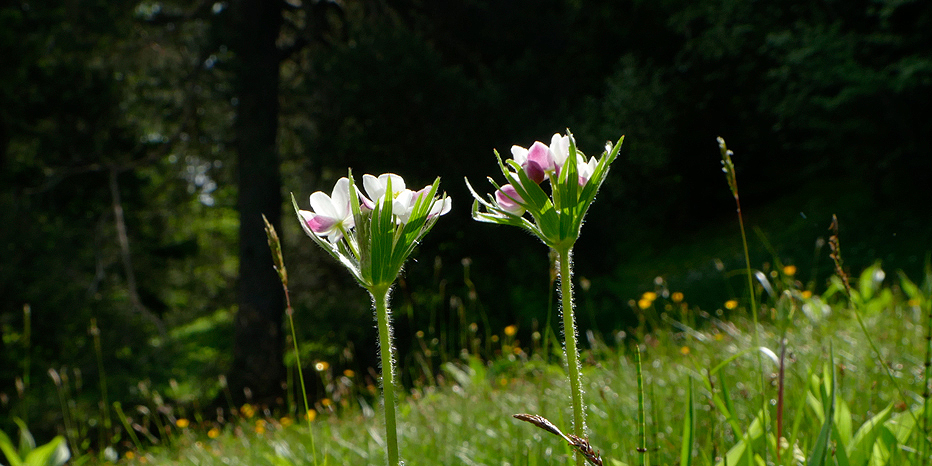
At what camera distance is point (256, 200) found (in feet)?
26.1

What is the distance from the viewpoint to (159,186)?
35.8 feet

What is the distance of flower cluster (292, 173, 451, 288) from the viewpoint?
870 millimetres

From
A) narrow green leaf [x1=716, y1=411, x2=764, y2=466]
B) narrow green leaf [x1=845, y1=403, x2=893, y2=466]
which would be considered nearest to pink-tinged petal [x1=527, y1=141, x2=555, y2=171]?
narrow green leaf [x1=716, y1=411, x2=764, y2=466]

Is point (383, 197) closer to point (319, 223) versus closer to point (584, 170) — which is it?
point (319, 223)

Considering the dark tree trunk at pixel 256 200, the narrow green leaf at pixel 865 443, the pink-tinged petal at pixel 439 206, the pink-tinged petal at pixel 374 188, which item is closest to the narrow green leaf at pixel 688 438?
the narrow green leaf at pixel 865 443

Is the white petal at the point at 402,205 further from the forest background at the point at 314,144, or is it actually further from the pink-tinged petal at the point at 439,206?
the forest background at the point at 314,144

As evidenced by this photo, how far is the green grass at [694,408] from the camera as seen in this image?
1311 mm

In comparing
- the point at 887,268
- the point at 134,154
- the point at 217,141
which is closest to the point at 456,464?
the point at 217,141

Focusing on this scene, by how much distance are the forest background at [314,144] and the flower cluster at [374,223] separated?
5.28 meters

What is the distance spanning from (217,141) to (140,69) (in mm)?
1492

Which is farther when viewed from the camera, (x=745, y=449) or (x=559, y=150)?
(x=745, y=449)

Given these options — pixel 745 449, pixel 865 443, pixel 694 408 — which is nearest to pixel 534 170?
pixel 745 449

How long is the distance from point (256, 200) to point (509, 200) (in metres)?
7.49

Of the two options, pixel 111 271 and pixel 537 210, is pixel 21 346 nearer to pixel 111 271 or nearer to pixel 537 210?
pixel 111 271
